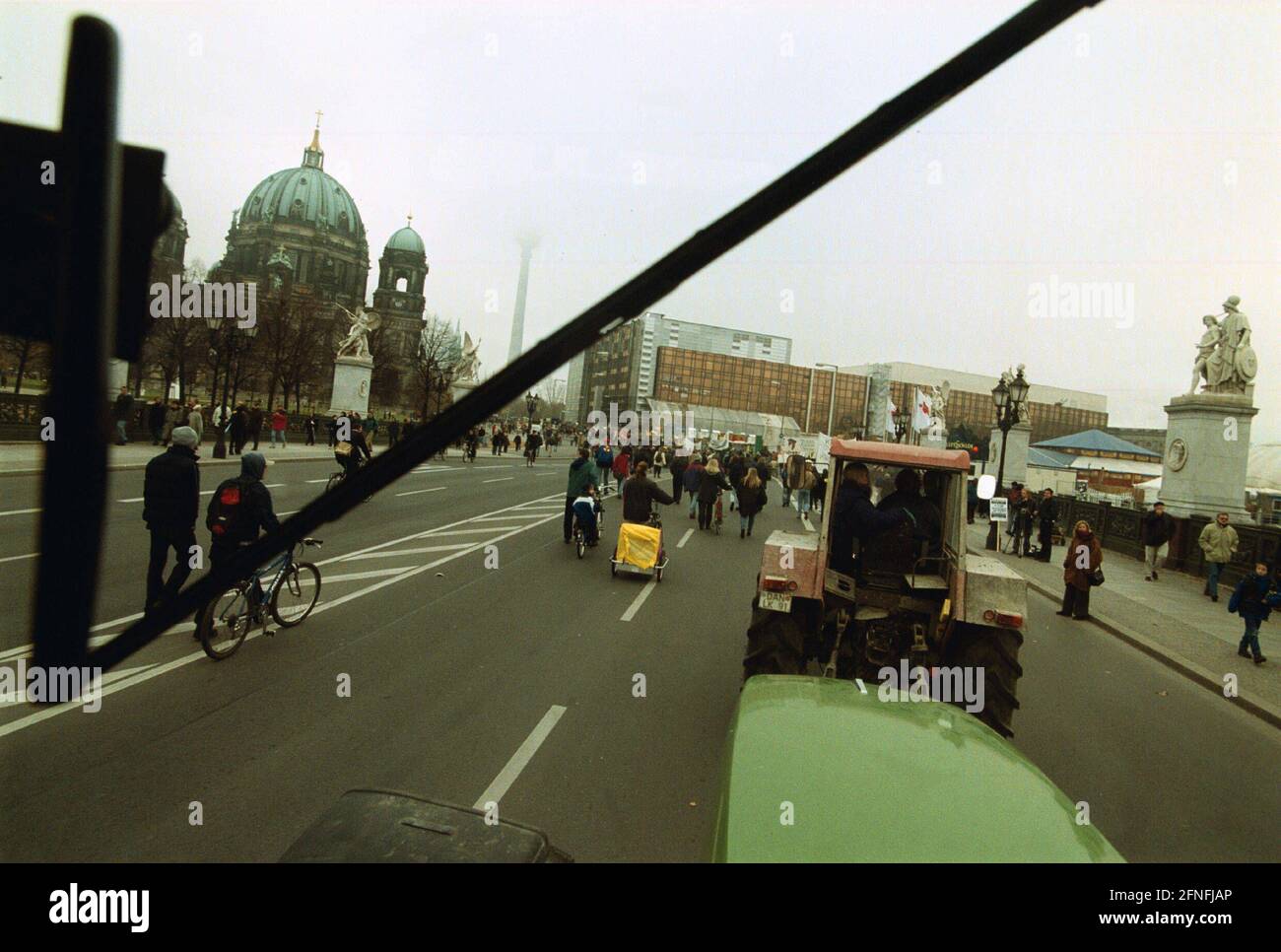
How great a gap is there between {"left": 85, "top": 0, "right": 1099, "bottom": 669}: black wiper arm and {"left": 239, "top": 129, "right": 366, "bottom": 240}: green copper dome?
108 meters

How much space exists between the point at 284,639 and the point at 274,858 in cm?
448

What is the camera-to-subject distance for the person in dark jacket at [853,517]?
22.9 feet

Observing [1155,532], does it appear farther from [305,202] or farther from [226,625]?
[305,202]

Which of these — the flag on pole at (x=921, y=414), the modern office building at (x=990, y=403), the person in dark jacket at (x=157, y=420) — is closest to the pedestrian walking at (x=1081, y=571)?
the flag on pole at (x=921, y=414)

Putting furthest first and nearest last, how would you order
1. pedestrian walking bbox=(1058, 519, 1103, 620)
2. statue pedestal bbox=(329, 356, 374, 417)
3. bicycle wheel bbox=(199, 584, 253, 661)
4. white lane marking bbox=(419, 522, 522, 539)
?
statue pedestal bbox=(329, 356, 374, 417) < white lane marking bbox=(419, 522, 522, 539) < pedestrian walking bbox=(1058, 519, 1103, 620) < bicycle wheel bbox=(199, 584, 253, 661)

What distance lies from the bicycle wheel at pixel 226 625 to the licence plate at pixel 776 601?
4.63m

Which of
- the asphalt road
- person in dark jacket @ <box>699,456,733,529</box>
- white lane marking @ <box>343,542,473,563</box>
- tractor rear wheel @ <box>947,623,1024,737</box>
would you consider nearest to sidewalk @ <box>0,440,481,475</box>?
white lane marking @ <box>343,542,473,563</box>

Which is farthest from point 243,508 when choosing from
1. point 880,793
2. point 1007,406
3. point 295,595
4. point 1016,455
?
point 1016,455

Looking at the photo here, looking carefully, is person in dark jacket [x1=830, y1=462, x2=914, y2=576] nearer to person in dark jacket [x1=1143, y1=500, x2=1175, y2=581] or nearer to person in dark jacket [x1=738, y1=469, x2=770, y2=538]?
person in dark jacket [x1=738, y1=469, x2=770, y2=538]

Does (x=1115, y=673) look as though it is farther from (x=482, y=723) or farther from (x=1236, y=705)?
(x=482, y=723)

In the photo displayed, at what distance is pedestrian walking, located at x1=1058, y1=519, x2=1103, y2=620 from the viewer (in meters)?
13.6

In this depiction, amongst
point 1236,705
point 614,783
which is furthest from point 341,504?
point 1236,705

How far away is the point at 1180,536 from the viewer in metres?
21.0

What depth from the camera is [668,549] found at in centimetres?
1728
